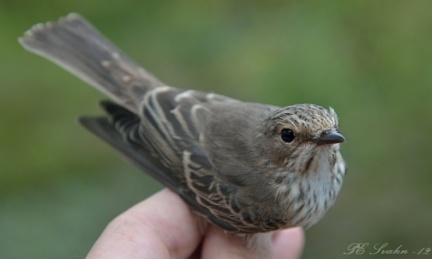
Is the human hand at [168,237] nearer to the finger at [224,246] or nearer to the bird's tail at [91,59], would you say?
the finger at [224,246]

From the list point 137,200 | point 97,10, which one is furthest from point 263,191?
point 97,10

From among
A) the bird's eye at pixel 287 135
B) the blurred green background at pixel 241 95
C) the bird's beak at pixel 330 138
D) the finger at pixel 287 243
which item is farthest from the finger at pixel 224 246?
the blurred green background at pixel 241 95

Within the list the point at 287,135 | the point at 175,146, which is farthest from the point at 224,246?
the point at 287,135

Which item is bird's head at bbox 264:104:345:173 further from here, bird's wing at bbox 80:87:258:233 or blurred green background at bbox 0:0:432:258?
blurred green background at bbox 0:0:432:258

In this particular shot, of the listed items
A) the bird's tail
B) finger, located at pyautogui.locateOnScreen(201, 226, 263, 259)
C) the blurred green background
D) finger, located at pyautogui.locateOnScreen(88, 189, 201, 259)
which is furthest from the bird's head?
the blurred green background

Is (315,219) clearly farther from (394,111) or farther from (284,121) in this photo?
(394,111)

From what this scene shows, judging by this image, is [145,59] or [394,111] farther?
[145,59]
